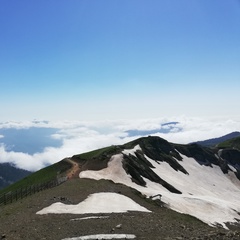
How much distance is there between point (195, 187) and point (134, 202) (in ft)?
207

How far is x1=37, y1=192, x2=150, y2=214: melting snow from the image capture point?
37.8 m

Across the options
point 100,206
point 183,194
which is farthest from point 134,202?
point 183,194

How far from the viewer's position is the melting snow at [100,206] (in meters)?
37.8

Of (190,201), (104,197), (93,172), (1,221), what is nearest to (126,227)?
(1,221)

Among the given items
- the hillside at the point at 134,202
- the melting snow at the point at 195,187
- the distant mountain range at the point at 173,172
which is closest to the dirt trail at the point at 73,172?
the distant mountain range at the point at 173,172

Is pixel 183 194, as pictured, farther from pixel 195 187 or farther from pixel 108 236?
pixel 108 236

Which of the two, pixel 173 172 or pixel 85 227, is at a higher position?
pixel 173 172

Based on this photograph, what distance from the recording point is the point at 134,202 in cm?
4822

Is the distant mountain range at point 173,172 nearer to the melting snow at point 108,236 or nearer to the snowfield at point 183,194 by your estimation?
the snowfield at point 183,194

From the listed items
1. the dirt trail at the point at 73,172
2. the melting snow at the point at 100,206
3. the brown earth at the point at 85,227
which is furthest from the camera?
the dirt trail at the point at 73,172

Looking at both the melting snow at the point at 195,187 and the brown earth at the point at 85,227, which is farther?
the melting snow at the point at 195,187

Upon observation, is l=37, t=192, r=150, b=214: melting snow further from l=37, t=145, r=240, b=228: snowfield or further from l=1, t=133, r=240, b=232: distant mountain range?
l=1, t=133, r=240, b=232: distant mountain range

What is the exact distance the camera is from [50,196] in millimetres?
47062

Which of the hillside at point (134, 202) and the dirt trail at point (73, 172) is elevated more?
the dirt trail at point (73, 172)
